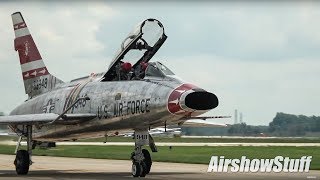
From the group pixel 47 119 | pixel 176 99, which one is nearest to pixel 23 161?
pixel 47 119

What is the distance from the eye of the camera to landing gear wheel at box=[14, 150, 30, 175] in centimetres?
2895

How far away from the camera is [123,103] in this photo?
26.2m

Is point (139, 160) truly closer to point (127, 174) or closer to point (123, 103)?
point (123, 103)

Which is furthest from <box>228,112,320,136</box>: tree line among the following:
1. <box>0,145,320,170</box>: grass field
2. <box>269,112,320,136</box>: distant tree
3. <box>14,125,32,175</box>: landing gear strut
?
<box>14,125,32,175</box>: landing gear strut

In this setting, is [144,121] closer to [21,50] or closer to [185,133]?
[21,50]

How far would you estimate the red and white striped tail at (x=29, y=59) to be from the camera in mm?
33344

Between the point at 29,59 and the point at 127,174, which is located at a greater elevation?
the point at 29,59

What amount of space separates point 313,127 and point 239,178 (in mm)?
123168

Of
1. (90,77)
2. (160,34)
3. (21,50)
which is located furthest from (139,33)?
(21,50)

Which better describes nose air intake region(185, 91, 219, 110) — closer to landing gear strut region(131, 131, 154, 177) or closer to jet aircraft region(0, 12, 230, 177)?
jet aircraft region(0, 12, 230, 177)

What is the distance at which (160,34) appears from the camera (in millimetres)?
27906

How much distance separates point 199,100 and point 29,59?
12.3 m

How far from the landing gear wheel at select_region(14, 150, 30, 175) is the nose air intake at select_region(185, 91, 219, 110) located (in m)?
8.55

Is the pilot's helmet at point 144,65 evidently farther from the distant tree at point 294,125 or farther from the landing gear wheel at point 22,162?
the distant tree at point 294,125
